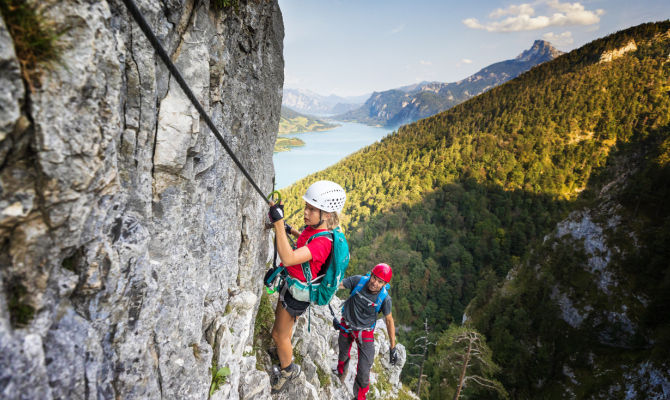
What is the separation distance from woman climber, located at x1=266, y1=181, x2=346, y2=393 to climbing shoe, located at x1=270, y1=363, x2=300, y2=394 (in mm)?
672

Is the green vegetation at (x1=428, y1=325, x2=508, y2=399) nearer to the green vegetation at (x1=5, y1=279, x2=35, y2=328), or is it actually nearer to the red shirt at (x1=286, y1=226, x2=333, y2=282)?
the red shirt at (x1=286, y1=226, x2=333, y2=282)

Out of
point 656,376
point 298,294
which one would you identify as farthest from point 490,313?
point 298,294

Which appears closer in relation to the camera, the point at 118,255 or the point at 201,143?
the point at 118,255

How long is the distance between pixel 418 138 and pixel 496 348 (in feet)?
277

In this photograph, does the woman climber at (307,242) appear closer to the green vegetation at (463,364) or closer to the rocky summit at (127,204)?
the rocky summit at (127,204)

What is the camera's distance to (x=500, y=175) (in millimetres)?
98750

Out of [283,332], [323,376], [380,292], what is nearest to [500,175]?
[323,376]

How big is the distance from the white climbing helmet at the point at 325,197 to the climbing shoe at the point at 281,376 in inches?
131

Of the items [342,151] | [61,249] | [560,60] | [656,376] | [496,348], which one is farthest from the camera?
[342,151]

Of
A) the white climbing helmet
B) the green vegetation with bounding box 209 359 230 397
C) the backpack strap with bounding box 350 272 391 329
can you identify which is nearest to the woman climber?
the white climbing helmet

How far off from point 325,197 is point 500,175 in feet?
365

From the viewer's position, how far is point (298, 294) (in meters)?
4.19

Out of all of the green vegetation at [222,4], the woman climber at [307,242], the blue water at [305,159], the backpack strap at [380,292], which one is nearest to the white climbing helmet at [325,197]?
the woman climber at [307,242]

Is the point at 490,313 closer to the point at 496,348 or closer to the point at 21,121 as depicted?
the point at 496,348
